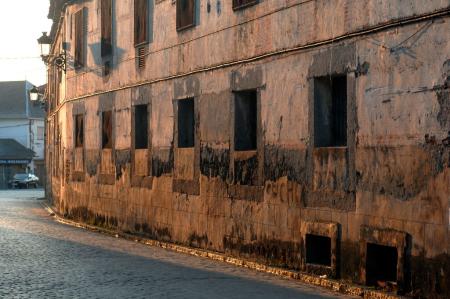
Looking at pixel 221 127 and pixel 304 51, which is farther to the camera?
pixel 221 127

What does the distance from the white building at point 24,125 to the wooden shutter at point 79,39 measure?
5351 centimetres

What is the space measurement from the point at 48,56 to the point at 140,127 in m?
10.1

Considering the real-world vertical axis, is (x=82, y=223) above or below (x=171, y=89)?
below

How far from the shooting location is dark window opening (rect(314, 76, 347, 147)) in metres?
12.5

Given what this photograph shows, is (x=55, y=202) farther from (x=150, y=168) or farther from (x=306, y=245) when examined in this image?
(x=306, y=245)

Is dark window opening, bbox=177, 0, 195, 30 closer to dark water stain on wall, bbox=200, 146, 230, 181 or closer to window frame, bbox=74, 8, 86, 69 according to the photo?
dark water stain on wall, bbox=200, 146, 230, 181

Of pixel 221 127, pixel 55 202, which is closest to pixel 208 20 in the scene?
pixel 221 127

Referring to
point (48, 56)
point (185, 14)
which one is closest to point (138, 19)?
point (185, 14)

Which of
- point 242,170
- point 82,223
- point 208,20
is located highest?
point 208,20

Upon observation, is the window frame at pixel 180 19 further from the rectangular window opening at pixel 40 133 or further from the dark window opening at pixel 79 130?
the rectangular window opening at pixel 40 133

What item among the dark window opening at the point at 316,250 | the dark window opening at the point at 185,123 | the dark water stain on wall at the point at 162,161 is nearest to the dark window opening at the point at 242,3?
the dark window opening at the point at 185,123

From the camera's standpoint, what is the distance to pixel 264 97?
13.9 metres

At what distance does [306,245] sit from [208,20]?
5.33 m

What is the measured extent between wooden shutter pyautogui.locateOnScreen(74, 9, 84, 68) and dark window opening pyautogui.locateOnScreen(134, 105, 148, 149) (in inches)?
222
